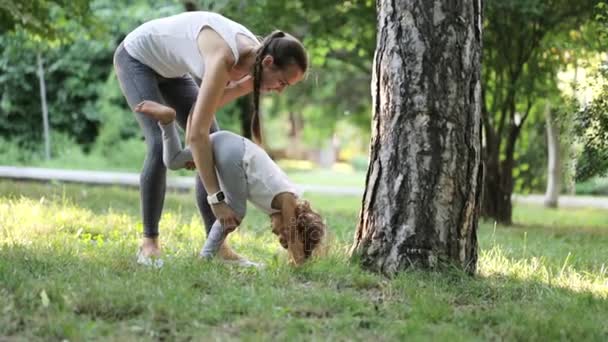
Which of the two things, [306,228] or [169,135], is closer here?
→ [306,228]

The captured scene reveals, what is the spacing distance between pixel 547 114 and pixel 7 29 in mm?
8216

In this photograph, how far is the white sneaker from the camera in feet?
13.7

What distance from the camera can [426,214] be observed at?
4.14m

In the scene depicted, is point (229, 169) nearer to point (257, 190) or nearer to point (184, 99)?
point (257, 190)

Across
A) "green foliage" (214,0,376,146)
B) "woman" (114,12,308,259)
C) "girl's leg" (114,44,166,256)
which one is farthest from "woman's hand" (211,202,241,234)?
"green foliage" (214,0,376,146)

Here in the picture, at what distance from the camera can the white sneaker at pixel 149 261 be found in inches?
164

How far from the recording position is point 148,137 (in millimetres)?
4570

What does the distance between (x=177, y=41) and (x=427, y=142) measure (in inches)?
55.9

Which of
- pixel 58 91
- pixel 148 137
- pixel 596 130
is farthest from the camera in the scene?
pixel 58 91

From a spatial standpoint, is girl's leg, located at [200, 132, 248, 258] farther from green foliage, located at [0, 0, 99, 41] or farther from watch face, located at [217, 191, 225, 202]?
green foliage, located at [0, 0, 99, 41]

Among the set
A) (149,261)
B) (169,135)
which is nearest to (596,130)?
(169,135)

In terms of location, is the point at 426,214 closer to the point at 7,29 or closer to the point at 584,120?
the point at 584,120

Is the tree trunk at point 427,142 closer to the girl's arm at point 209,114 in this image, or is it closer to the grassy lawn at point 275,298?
the grassy lawn at point 275,298

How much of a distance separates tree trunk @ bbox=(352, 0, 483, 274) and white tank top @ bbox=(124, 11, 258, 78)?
33.1 inches
